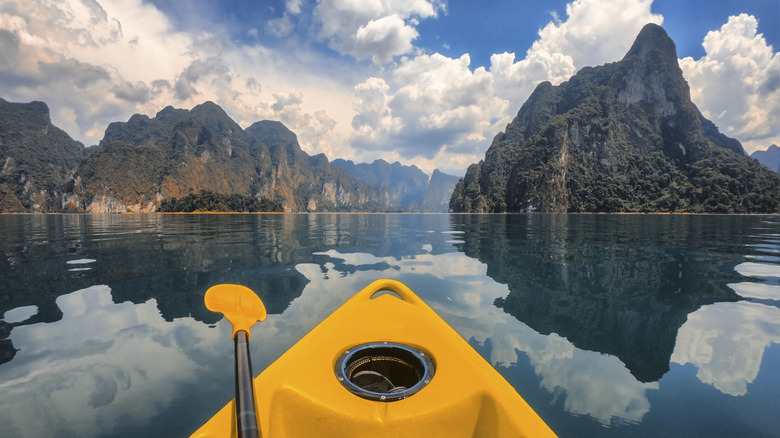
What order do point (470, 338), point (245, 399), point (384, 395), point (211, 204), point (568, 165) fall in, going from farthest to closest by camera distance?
point (568, 165) → point (211, 204) → point (470, 338) → point (384, 395) → point (245, 399)

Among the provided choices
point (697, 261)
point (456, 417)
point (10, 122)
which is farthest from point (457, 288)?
point (10, 122)

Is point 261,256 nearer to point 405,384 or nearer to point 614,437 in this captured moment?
point 405,384

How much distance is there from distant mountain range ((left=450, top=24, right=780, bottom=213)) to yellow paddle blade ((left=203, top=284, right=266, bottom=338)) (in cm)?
13230

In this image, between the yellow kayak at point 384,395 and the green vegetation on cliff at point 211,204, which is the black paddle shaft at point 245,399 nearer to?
the yellow kayak at point 384,395

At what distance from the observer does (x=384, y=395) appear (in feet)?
6.83

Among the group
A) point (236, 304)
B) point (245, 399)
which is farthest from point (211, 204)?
point (245, 399)

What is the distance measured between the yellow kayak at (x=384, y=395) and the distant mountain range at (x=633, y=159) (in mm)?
131610

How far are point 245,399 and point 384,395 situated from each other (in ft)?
3.05

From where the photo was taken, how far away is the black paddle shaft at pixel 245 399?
140 centimetres

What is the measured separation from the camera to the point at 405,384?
107 inches

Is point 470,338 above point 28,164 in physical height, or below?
below

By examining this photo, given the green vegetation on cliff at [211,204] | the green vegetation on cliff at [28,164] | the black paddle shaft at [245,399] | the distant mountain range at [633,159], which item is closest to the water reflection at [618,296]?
the black paddle shaft at [245,399]

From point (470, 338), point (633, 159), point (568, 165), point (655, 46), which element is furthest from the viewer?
point (655, 46)

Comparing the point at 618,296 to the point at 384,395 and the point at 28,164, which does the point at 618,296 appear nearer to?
the point at 384,395
